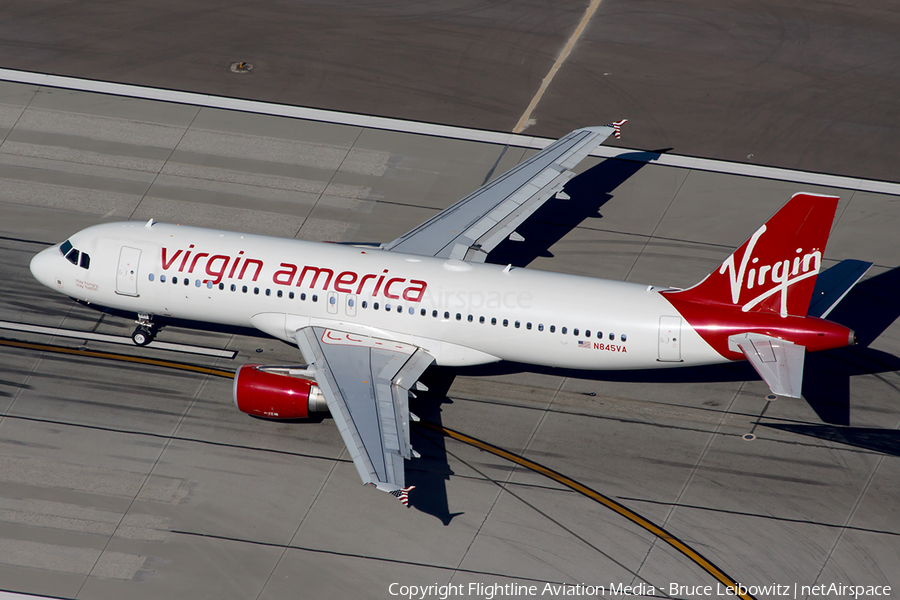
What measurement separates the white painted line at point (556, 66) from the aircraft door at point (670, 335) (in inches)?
693

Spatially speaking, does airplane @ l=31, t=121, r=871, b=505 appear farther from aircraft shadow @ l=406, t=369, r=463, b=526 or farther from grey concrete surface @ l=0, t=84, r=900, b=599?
grey concrete surface @ l=0, t=84, r=900, b=599

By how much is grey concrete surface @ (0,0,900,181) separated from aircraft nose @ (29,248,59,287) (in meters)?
15.4

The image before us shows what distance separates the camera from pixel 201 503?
2800cm

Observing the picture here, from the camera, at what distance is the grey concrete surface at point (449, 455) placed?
26672 millimetres

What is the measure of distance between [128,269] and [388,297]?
9.72 m

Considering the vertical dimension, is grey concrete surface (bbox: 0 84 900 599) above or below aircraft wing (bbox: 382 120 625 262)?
below

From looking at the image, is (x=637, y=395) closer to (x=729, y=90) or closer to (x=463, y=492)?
(x=463, y=492)

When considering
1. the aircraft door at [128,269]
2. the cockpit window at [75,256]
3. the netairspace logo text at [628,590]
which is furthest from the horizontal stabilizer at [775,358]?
the cockpit window at [75,256]

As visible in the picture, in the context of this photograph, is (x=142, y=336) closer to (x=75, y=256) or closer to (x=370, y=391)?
(x=75, y=256)

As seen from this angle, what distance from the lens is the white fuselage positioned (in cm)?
2955

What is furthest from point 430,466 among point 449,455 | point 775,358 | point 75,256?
point 75,256

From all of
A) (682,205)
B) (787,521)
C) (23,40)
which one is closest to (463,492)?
(787,521)

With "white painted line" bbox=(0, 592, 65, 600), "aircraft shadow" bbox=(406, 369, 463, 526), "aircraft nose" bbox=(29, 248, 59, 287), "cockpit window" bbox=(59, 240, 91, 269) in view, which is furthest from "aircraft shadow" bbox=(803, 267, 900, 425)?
"aircraft nose" bbox=(29, 248, 59, 287)

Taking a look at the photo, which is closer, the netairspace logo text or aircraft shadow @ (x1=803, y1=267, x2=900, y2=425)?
the netairspace logo text
